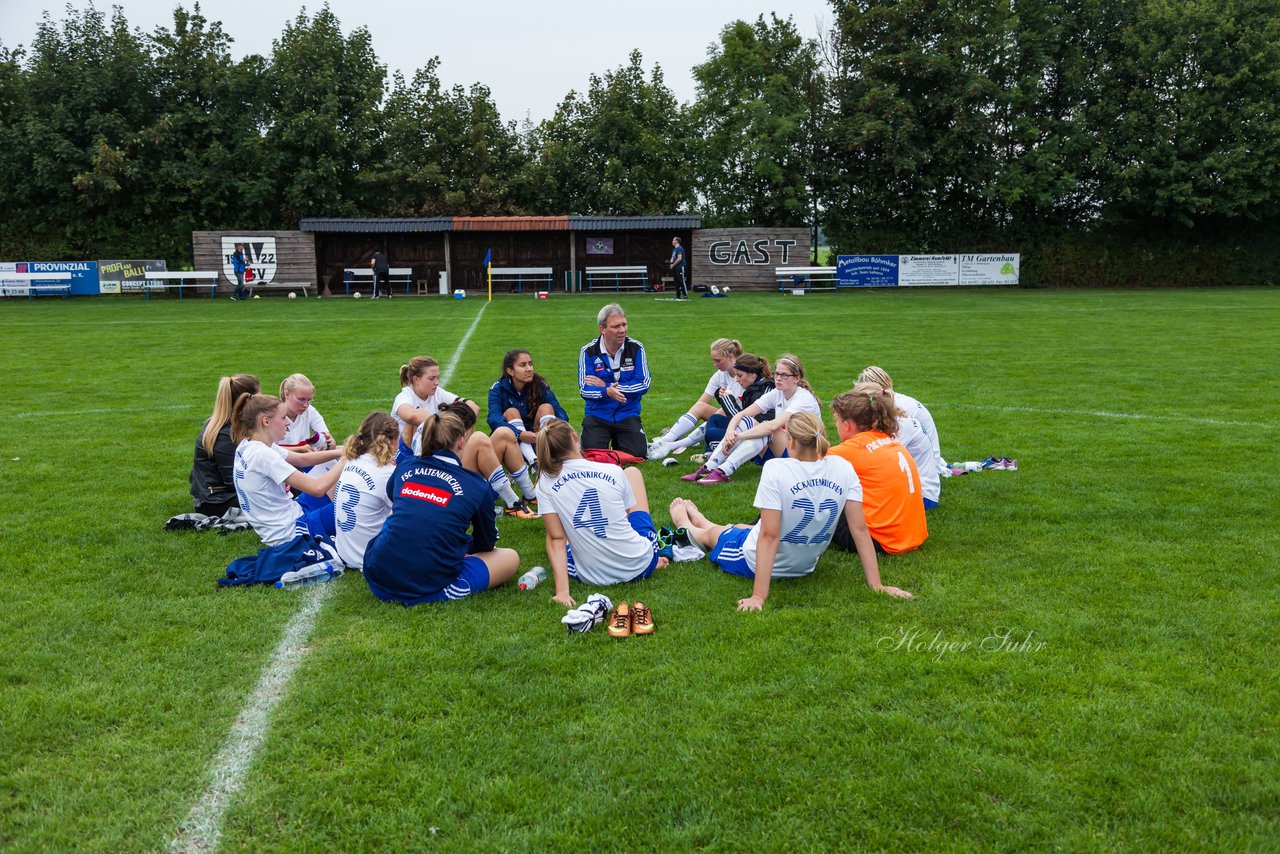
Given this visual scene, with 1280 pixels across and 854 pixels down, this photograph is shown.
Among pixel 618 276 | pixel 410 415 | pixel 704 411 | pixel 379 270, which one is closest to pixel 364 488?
pixel 410 415

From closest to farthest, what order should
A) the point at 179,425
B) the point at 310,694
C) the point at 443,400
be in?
the point at 310,694, the point at 443,400, the point at 179,425

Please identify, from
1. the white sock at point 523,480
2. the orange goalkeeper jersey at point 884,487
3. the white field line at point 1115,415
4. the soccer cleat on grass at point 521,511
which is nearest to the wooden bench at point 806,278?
the white field line at point 1115,415

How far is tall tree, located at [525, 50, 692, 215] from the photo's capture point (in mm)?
39344

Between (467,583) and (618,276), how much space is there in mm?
30439

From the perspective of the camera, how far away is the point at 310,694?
13.8 ft

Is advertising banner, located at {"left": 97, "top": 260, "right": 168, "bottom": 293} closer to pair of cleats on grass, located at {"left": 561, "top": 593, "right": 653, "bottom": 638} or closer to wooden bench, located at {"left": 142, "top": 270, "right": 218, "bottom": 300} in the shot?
wooden bench, located at {"left": 142, "top": 270, "right": 218, "bottom": 300}

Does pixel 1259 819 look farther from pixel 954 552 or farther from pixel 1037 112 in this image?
pixel 1037 112

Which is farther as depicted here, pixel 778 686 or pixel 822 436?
pixel 822 436

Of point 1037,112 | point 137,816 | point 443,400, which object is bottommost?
point 137,816

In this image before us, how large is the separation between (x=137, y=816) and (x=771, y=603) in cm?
322

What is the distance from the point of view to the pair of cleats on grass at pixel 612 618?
481 cm

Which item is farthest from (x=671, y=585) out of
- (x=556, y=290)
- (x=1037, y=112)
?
(x=1037, y=112)

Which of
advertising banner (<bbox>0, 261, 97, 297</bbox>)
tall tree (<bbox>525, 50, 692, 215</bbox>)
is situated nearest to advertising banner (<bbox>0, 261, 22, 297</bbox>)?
advertising banner (<bbox>0, 261, 97, 297</bbox>)

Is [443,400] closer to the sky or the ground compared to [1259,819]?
closer to the sky
